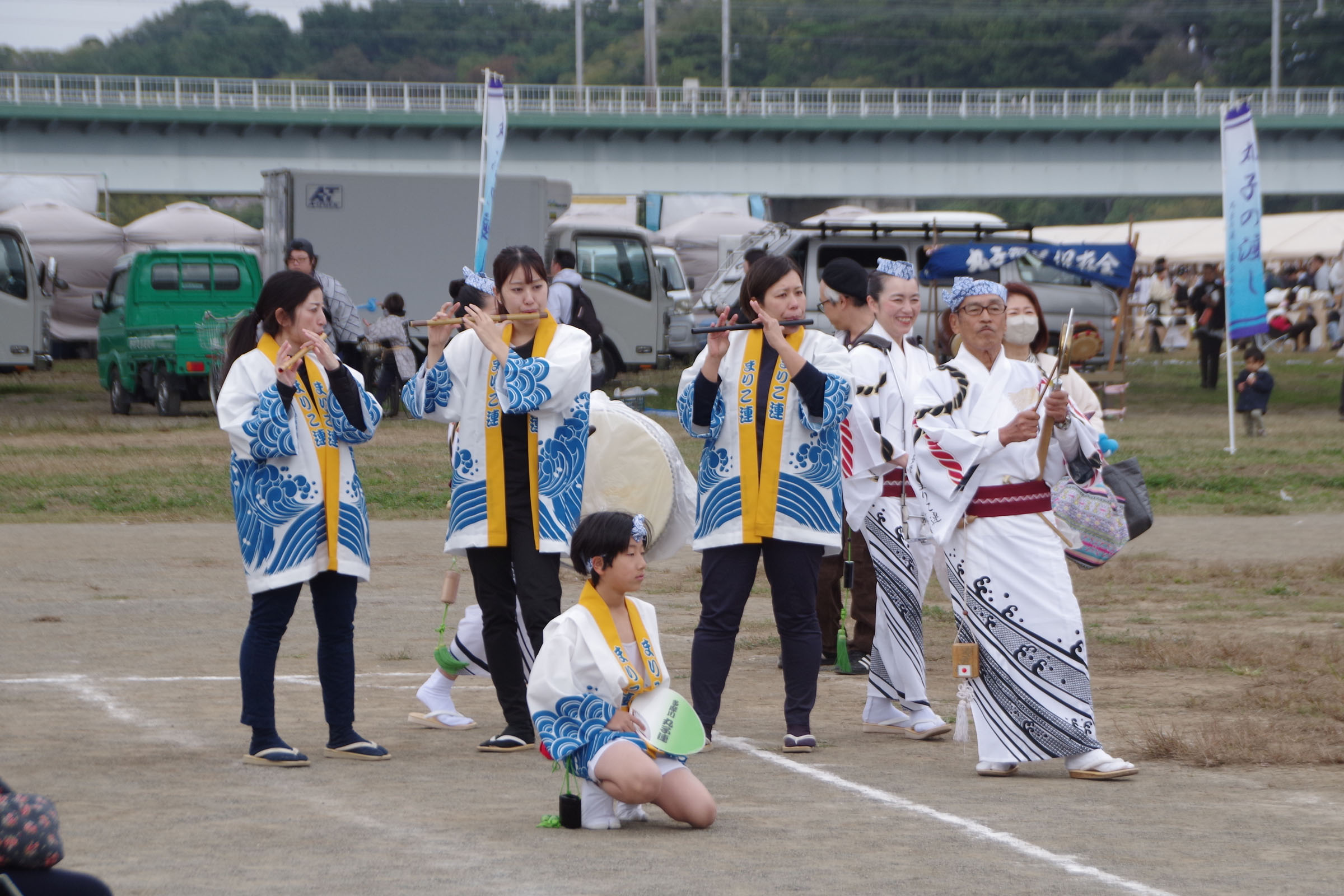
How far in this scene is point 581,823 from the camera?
509 cm

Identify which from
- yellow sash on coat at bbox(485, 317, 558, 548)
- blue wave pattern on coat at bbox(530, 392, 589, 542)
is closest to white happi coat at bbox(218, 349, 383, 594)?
yellow sash on coat at bbox(485, 317, 558, 548)

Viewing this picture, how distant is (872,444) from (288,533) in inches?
97.0

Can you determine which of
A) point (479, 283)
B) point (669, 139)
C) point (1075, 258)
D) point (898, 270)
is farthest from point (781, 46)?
point (479, 283)

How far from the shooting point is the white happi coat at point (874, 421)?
6980mm

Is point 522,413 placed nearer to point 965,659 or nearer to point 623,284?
point 965,659

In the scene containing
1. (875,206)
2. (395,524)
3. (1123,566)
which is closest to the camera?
(1123,566)

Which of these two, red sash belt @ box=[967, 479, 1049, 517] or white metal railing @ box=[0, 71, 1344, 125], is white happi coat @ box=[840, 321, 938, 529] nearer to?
red sash belt @ box=[967, 479, 1049, 517]

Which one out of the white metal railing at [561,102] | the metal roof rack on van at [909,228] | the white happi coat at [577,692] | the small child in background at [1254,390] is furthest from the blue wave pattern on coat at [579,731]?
the white metal railing at [561,102]

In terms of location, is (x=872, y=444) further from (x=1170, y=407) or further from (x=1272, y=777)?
(x=1170, y=407)

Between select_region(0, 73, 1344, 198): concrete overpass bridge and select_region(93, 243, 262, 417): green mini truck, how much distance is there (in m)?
22.6

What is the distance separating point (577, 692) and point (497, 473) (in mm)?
1335

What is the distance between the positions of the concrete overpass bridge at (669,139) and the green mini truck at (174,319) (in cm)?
2259

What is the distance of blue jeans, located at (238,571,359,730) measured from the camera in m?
5.94

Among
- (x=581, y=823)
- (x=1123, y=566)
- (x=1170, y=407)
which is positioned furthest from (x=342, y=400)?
(x=1170, y=407)
